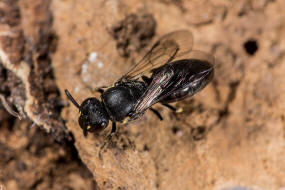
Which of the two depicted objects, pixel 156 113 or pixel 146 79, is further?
pixel 146 79

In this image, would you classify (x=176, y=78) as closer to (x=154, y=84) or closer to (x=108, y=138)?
(x=154, y=84)

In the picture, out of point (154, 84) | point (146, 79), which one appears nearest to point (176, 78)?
point (154, 84)

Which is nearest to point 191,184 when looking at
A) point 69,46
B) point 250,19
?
point 69,46

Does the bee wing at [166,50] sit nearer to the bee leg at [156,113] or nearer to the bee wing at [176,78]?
the bee wing at [176,78]

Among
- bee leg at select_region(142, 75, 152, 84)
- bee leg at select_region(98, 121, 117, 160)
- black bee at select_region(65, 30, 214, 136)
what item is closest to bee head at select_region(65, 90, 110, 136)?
black bee at select_region(65, 30, 214, 136)

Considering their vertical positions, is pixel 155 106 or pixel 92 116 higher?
pixel 92 116

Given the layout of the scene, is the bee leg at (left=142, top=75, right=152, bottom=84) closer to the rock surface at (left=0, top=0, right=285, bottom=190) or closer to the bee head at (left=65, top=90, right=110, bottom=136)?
the rock surface at (left=0, top=0, right=285, bottom=190)

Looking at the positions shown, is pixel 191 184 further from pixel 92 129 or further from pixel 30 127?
pixel 30 127
